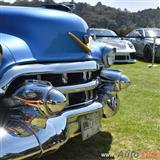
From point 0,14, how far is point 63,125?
1177 millimetres

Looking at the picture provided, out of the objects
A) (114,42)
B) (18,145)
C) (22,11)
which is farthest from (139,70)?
(18,145)

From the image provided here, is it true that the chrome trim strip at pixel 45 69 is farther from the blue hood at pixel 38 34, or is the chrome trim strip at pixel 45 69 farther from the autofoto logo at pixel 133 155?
the autofoto logo at pixel 133 155

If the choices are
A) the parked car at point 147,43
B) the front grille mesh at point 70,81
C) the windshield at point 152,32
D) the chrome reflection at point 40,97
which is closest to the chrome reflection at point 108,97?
the front grille mesh at point 70,81

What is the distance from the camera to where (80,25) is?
4.12 m

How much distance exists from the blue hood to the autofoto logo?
104 centimetres

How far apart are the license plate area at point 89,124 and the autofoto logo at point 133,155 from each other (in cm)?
33

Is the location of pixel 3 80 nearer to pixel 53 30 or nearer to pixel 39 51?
pixel 39 51

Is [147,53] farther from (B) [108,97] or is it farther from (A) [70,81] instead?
(A) [70,81]

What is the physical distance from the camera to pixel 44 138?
3.14 metres

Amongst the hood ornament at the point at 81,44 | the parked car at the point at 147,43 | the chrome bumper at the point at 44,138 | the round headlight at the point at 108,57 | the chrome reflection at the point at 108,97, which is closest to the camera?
the chrome bumper at the point at 44,138

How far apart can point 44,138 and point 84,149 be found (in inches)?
45.8

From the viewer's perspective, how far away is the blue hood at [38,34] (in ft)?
11.2

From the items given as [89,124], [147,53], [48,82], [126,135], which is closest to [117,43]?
[147,53]

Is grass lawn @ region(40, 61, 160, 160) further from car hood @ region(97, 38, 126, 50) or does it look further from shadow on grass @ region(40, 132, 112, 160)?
car hood @ region(97, 38, 126, 50)
